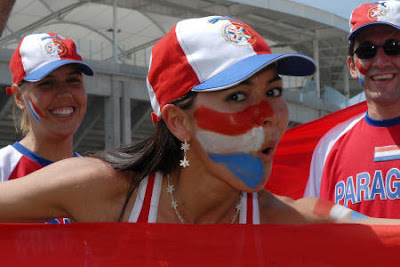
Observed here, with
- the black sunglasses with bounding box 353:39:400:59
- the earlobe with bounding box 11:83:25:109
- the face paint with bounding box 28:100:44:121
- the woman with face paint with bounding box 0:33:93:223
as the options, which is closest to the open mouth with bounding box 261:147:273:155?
the black sunglasses with bounding box 353:39:400:59

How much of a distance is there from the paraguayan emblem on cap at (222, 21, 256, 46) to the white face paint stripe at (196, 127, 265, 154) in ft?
1.08

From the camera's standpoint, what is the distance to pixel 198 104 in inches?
99.0

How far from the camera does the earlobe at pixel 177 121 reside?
2.56 m

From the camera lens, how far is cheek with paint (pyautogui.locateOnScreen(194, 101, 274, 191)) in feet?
7.98

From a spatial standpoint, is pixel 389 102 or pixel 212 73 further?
pixel 389 102

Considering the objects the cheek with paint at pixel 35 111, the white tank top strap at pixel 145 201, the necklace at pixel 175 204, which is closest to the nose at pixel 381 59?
the necklace at pixel 175 204

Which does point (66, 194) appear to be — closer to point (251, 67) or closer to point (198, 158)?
point (198, 158)

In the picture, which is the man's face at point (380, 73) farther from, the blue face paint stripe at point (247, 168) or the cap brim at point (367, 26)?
the blue face paint stripe at point (247, 168)

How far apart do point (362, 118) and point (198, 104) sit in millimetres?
1612

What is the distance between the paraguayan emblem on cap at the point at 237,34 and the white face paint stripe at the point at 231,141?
33 centimetres

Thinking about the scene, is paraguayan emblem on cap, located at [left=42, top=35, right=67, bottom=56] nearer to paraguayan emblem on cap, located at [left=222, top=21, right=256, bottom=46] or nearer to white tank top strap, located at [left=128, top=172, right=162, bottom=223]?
white tank top strap, located at [left=128, top=172, right=162, bottom=223]

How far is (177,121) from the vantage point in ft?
8.50

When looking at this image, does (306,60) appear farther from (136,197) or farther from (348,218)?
(136,197)

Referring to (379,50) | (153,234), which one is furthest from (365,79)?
(153,234)
